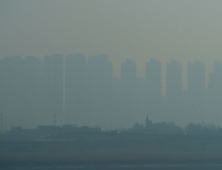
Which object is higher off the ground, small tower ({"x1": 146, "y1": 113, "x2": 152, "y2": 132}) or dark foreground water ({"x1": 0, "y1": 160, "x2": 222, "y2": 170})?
small tower ({"x1": 146, "y1": 113, "x2": 152, "y2": 132})

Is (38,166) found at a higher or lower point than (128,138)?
lower

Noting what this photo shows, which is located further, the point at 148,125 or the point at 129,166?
the point at 129,166

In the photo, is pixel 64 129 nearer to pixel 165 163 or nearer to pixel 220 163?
pixel 165 163

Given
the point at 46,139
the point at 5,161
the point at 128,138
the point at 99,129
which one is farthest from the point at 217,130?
the point at 5,161

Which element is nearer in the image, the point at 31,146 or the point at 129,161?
the point at 31,146

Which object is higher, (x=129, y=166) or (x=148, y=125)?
(x=148, y=125)

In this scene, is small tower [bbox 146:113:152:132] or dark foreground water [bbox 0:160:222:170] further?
dark foreground water [bbox 0:160:222:170]

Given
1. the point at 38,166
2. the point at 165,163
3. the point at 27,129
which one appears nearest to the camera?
the point at 27,129

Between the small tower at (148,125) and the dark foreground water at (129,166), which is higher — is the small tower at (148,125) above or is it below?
above

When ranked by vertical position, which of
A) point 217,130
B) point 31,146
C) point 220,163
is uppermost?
point 217,130

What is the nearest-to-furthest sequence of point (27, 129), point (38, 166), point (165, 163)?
point (27, 129), point (38, 166), point (165, 163)

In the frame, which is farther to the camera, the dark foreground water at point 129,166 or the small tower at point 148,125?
the dark foreground water at point 129,166
